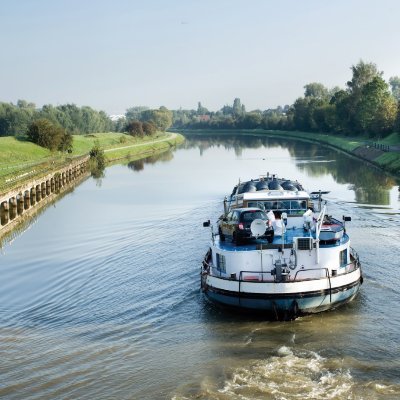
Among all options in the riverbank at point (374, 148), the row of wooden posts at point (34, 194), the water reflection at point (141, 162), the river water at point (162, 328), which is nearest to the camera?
the river water at point (162, 328)

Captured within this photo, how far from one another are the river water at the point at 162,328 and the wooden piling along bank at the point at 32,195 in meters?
4.15

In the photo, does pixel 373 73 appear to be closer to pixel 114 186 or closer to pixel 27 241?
pixel 114 186

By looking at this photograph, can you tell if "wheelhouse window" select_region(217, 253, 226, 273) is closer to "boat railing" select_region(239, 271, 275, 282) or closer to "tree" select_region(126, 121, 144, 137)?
"boat railing" select_region(239, 271, 275, 282)

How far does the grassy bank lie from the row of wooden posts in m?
0.98

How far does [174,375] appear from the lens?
16812mm

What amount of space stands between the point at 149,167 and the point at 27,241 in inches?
1961

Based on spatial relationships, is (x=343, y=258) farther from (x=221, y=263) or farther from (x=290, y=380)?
(x=290, y=380)

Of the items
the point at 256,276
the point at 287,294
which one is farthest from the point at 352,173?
the point at 287,294

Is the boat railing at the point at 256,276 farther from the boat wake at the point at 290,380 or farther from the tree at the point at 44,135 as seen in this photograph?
the tree at the point at 44,135

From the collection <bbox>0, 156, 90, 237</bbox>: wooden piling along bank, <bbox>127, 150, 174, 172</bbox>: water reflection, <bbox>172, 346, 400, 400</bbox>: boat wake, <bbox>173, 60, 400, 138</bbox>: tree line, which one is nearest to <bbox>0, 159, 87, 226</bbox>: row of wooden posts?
<bbox>0, 156, 90, 237</bbox>: wooden piling along bank

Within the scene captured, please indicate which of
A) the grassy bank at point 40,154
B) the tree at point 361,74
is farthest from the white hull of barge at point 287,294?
the tree at point 361,74

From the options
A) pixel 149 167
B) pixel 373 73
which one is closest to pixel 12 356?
pixel 149 167

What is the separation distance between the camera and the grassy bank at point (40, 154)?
2027 inches

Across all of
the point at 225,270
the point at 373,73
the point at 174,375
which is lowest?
the point at 174,375
